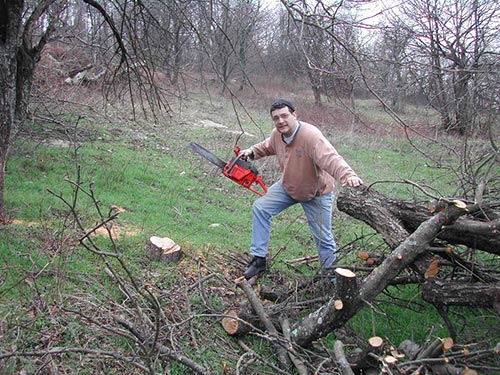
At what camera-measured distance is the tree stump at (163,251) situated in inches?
183

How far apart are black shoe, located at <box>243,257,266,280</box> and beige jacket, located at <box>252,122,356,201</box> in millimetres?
714

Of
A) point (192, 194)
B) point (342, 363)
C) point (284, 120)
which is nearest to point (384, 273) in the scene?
point (342, 363)

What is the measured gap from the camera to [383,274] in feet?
10.3

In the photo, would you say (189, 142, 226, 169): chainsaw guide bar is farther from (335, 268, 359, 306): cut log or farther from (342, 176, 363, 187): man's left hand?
(335, 268, 359, 306): cut log

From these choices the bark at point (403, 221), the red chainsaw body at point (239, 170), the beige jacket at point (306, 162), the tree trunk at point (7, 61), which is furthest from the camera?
the red chainsaw body at point (239, 170)

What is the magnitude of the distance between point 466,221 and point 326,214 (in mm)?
1438

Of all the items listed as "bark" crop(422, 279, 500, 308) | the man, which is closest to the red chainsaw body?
the man

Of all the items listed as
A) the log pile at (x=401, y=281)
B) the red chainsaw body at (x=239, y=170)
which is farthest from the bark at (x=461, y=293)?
the red chainsaw body at (x=239, y=170)

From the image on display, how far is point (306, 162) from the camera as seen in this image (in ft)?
14.1

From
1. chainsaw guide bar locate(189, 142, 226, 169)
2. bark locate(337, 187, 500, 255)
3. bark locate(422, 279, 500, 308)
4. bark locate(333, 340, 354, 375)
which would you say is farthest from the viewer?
chainsaw guide bar locate(189, 142, 226, 169)

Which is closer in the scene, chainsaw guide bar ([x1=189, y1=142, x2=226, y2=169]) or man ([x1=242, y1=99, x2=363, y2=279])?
man ([x1=242, y1=99, x2=363, y2=279])

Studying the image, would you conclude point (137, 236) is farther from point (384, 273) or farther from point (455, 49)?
point (455, 49)

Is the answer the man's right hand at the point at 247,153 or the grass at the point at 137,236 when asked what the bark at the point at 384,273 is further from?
the man's right hand at the point at 247,153

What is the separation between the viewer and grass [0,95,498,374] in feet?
10.9
